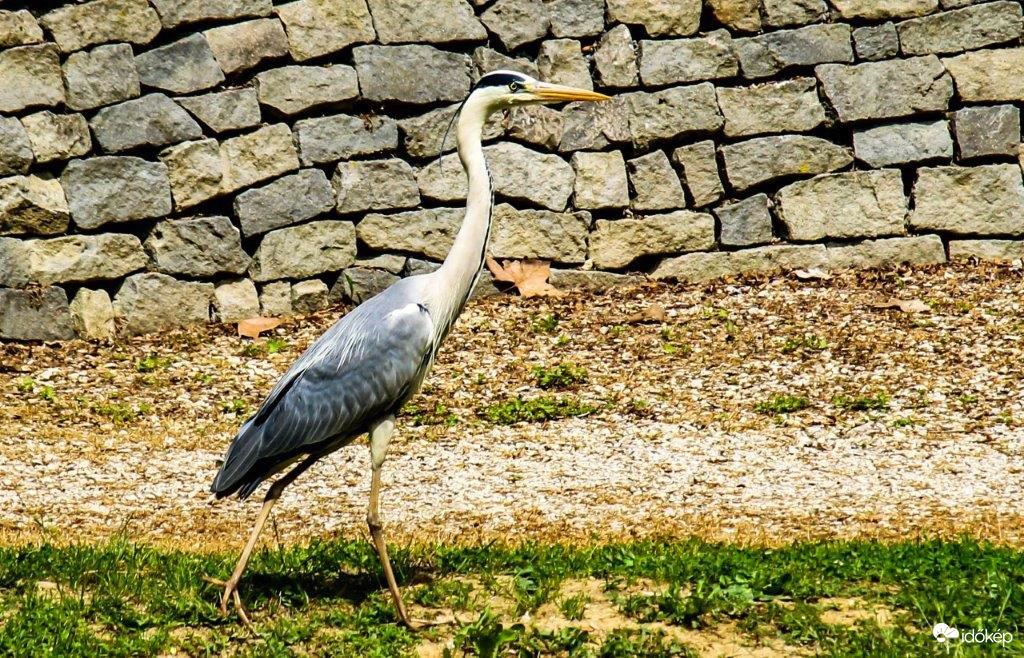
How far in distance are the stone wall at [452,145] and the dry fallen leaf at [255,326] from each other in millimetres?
167

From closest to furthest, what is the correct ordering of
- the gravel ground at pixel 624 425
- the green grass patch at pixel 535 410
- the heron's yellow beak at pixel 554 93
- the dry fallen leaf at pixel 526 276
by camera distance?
1. the heron's yellow beak at pixel 554 93
2. the gravel ground at pixel 624 425
3. the green grass patch at pixel 535 410
4. the dry fallen leaf at pixel 526 276

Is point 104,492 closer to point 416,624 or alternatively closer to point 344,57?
point 416,624

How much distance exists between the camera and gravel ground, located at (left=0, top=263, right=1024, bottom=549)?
6.05 meters

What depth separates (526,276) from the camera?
31.1ft

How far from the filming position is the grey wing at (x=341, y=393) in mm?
4695

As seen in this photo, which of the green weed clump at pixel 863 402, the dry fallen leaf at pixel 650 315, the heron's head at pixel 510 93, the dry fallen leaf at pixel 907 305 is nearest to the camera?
the heron's head at pixel 510 93

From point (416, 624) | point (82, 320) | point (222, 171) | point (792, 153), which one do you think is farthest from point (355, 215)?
point (416, 624)

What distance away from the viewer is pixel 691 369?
825 centimetres

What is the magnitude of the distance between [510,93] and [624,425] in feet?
9.56

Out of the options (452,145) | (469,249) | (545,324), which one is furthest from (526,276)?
(469,249)

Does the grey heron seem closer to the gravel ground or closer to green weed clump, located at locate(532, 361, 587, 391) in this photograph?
the gravel ground

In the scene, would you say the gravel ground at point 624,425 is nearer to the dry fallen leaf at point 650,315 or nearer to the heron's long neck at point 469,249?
the dry fallen leaf at point 650,315

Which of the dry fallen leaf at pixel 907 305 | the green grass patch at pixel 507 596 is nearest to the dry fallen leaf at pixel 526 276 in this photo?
the dry fallen leaf at pixel 907 305

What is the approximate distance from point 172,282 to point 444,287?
15.6ft
